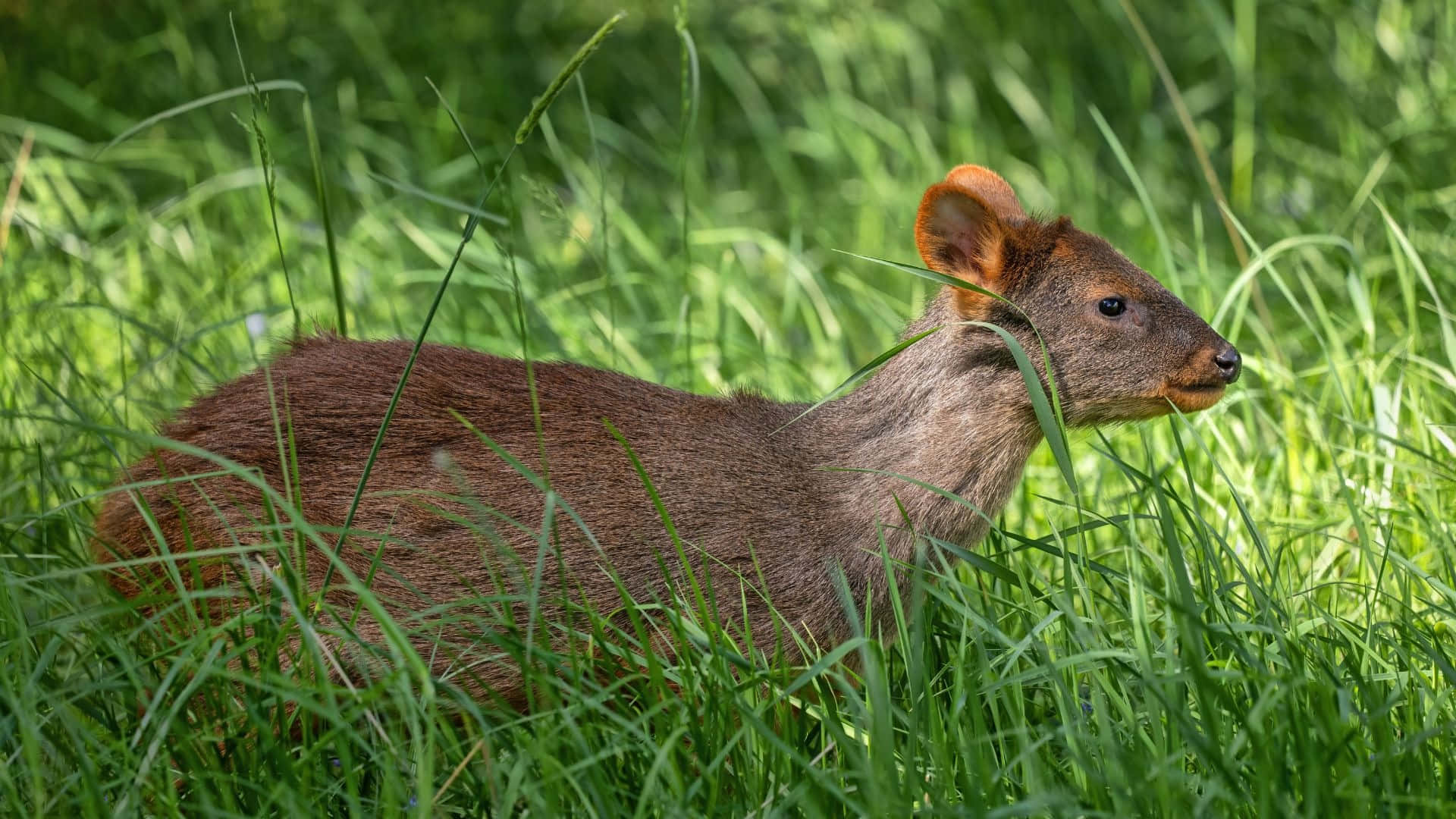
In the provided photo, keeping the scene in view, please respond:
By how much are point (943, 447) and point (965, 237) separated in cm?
48

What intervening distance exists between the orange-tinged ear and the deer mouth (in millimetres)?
431

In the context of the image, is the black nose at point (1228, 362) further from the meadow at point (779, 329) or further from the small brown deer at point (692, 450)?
the meadow at point (779, 329)

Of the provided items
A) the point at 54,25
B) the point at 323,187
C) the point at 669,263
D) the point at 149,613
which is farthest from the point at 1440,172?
the point at 54,25

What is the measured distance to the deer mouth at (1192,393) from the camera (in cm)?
333

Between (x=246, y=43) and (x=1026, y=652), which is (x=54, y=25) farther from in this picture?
(x=1026, y=652)

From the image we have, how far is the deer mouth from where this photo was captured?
333 cm

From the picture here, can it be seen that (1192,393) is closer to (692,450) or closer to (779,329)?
(692,450)

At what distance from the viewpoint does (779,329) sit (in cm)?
535

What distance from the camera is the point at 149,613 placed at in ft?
10.1

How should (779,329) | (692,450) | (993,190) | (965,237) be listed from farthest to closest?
(779,329)
(993,190)
(965,237)
(692,450)

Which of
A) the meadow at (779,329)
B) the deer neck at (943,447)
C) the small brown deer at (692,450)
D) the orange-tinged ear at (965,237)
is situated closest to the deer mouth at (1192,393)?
the small brown deer at (692,450)

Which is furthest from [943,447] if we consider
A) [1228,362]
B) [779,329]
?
[779,329]

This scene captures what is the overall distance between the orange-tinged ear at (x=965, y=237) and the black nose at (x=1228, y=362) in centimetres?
49

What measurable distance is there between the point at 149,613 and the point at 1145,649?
6.34 ft
